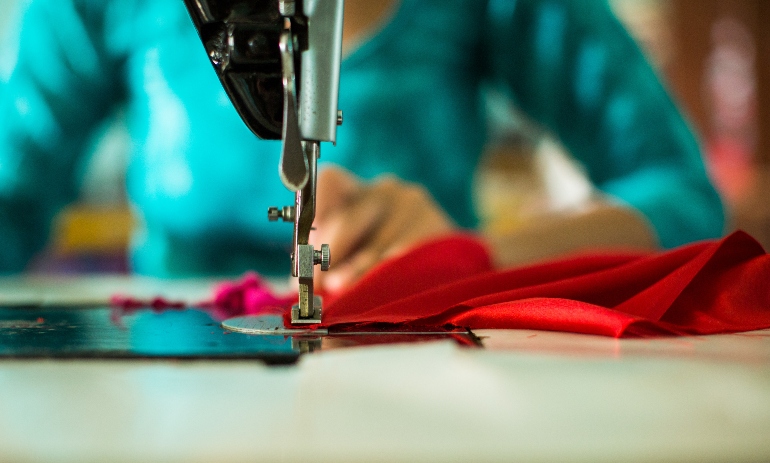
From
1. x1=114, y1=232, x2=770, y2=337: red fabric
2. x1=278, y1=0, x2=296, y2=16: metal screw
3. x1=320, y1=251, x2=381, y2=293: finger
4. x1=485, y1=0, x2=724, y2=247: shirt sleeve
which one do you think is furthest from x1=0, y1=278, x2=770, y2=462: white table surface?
x1=485, y1=0, x2=724, y2=247: shirt sleeve

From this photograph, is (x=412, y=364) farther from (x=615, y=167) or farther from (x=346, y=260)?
(x=615, y=167)

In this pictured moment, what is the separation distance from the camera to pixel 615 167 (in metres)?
1.25

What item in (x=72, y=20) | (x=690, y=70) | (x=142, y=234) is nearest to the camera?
(x=72, y=20)

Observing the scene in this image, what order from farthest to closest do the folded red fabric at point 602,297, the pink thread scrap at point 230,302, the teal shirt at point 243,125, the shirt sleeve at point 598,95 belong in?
the teal shirt at point 243,125 < the shirt sleeve at point 598,95 < the pink thread scrap at point 230,302 < the folded red fabric at point 602,297

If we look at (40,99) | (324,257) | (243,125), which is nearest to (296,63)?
(324,257)

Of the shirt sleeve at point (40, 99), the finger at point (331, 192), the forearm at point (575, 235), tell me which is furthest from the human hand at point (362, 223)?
the shirt sleeve at point (40, 99)

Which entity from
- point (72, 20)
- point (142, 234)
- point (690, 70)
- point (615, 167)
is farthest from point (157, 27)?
point (690, 70)

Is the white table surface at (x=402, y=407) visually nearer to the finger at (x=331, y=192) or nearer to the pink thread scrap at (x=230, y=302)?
the pink thread scrap at (x=230, y=302)

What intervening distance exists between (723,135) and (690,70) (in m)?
0.33

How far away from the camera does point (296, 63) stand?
0.49m

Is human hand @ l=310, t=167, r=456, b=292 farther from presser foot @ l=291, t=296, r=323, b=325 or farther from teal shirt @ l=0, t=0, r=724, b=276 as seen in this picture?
teal shirt @ l=0, t=0, r=724, b=276

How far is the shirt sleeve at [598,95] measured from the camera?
1.14 metres

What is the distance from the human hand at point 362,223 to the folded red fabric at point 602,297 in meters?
0.19

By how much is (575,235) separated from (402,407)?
64 centimetres
